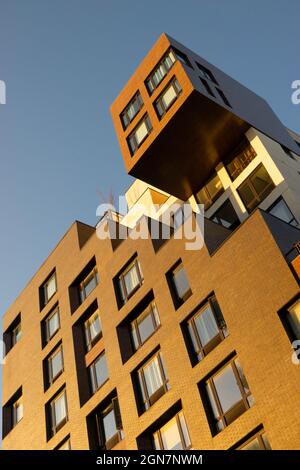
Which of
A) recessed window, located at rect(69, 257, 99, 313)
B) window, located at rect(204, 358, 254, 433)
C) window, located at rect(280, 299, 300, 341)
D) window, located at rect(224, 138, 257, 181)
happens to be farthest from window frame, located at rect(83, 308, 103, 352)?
window, located at rect(280, 299, 300, 341)

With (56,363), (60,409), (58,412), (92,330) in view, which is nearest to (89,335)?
(92,330)

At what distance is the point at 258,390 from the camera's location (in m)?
17.1

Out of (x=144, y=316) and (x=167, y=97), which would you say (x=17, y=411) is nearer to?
(x=144, y=316)

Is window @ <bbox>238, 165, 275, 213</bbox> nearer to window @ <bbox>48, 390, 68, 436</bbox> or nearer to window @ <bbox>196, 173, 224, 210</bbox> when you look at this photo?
window @ <bbox>196, 173, 224, 210</bbox>

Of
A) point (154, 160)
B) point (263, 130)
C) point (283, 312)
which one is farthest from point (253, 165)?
point (283, 312)

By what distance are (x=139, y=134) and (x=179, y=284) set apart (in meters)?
13.8

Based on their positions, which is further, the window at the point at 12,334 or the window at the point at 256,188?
the window at the point at 12,334

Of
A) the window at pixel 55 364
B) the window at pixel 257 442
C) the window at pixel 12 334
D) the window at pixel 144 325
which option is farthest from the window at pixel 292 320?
the window at pixel 12 334

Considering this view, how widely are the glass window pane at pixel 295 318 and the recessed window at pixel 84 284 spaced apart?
13140 mm

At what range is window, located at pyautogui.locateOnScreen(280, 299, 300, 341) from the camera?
56.7 feet

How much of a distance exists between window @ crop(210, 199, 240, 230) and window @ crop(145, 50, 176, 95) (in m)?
9.03

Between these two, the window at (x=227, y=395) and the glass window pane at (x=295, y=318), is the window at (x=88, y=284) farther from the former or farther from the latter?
the glass window pane at (x=295, y=318)

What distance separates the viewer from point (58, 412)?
88.0 feet

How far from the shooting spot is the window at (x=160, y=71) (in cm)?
3417
